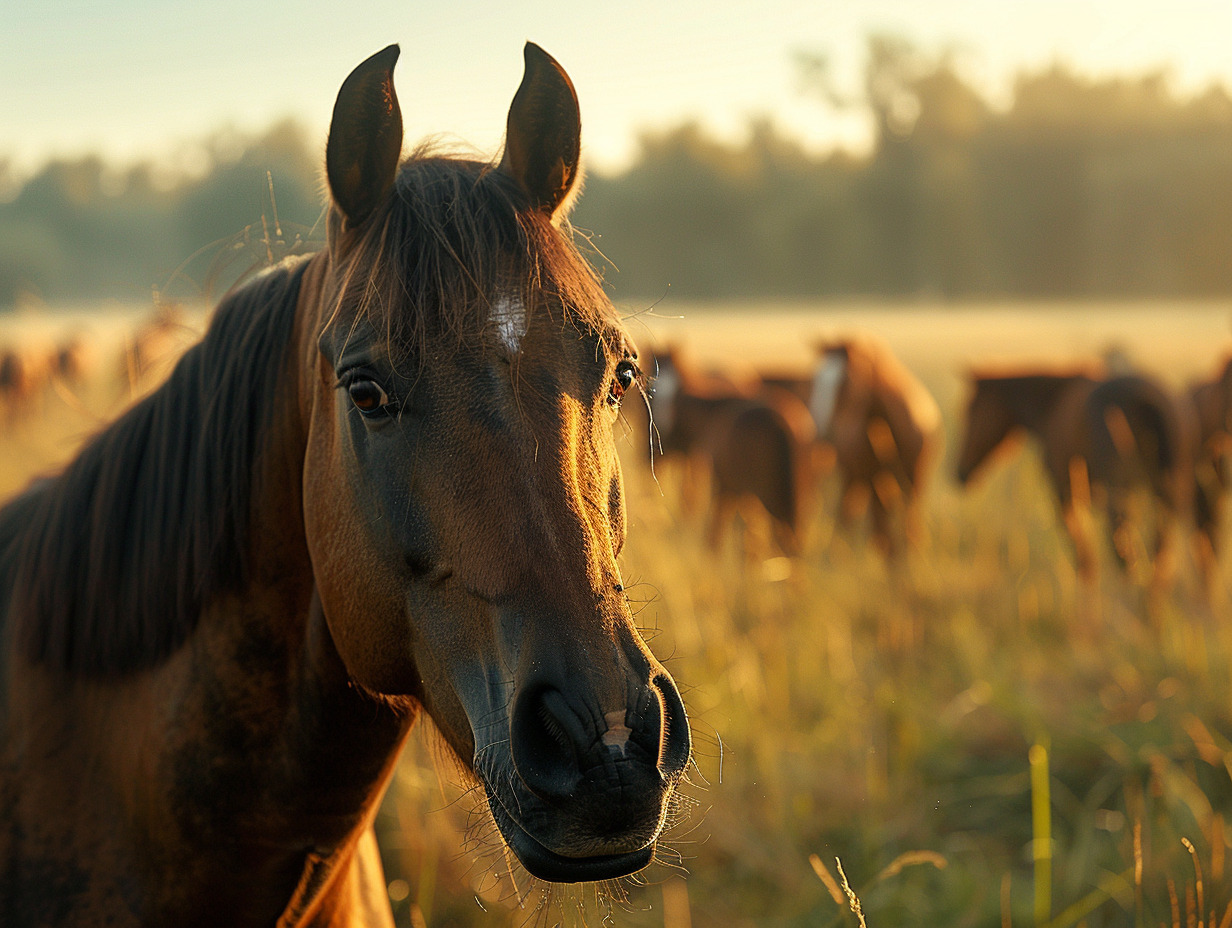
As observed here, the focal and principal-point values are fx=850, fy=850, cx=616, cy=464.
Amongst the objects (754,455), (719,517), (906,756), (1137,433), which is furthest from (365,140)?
(719,517)

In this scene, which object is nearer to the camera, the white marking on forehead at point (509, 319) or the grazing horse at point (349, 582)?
the grazing horse at point (349, 582)

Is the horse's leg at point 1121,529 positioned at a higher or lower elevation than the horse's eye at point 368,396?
lower

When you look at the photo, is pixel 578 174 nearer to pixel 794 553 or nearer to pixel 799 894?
pixel 799 894

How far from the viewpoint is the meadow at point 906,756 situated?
2.92 metres

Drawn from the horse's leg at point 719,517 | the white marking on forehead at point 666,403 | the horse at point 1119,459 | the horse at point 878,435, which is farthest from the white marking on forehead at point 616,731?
the white marking on forehead at point 666,403

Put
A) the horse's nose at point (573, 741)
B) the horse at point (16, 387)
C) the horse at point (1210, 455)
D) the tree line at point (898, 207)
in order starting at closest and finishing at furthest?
the horse's nose at point (573, 741), the horse at point (1210, 455), the horse at point (16, 387), the tree line at point (898, 207)

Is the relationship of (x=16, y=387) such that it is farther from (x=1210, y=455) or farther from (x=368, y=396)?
(x=1210, y=455)

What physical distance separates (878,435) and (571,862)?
8.16 meters

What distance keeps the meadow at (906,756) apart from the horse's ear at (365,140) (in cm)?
63

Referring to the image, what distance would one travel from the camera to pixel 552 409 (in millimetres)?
1366

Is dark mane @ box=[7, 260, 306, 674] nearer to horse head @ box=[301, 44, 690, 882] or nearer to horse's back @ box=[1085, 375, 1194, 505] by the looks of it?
horse head @ box=[301, 44, 690, 882]

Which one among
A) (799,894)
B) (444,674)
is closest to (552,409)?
(444,674)

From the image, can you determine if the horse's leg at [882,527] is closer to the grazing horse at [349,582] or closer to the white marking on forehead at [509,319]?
the grazing horse at [349,582]

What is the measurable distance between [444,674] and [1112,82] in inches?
1941
